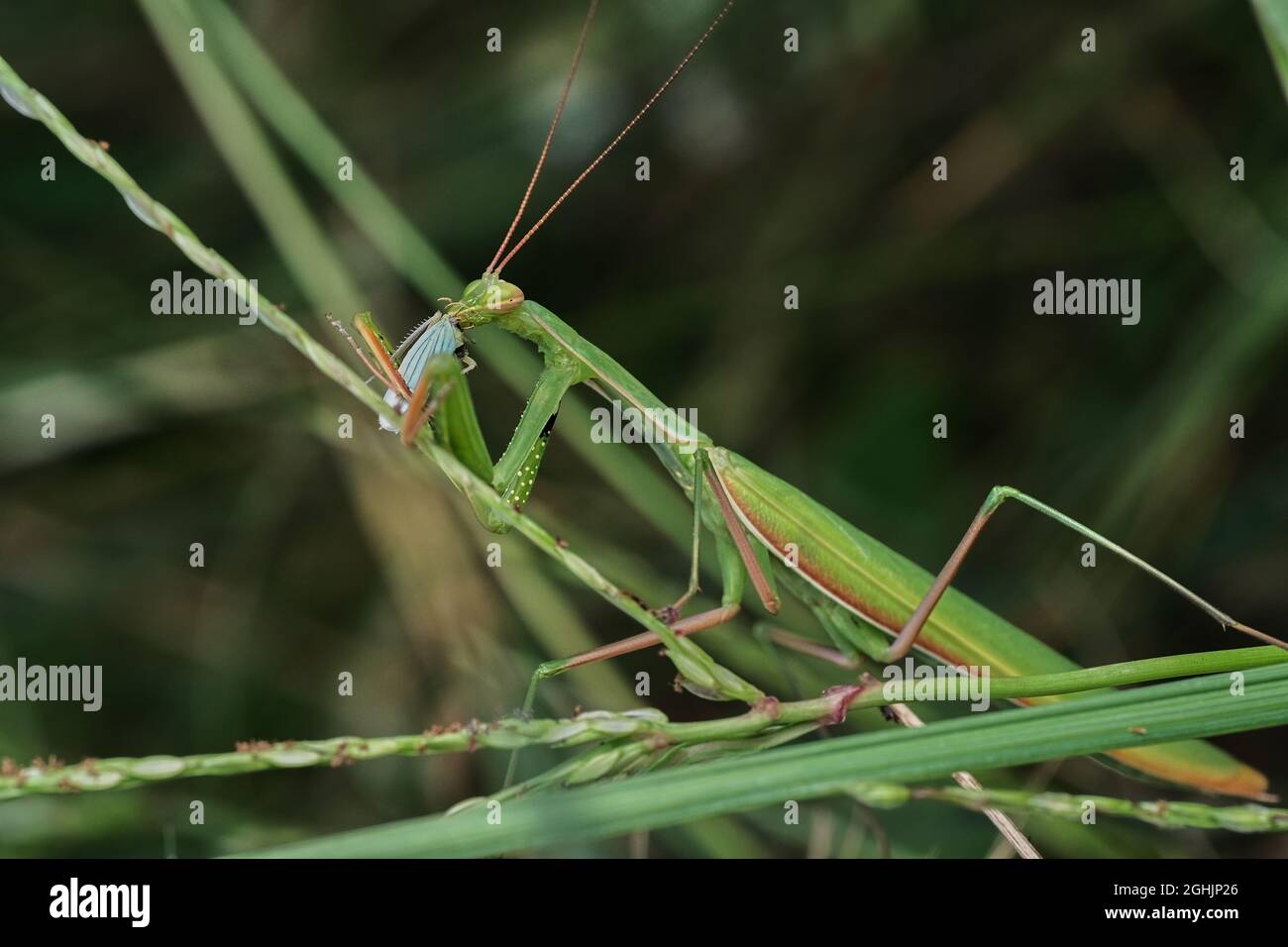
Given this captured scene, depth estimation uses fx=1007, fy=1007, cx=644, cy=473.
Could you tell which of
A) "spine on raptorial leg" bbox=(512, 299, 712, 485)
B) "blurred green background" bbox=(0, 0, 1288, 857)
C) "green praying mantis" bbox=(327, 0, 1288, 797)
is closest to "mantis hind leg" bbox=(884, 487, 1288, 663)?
"green praying mantis" bbox=(327, 0, 1288, 797)

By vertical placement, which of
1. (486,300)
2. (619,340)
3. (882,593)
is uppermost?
(619,340)

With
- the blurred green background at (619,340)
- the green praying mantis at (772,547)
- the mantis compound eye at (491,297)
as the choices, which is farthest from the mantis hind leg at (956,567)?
the mantis compound eye at (491,297)

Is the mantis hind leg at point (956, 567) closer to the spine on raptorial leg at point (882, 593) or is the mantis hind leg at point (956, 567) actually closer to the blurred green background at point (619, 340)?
the spine on raptorial leg at point (882, 593)

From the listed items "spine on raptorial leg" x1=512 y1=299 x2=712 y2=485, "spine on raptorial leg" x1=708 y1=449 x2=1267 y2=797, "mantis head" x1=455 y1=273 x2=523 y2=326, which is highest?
"mantis head" x1=455 y1=273 x2=523 y2=326

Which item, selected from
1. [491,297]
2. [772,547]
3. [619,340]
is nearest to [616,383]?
[491,297]

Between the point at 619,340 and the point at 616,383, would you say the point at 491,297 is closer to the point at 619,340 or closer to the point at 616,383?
the point at 616,383

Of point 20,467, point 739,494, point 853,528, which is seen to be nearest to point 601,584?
point 739,494

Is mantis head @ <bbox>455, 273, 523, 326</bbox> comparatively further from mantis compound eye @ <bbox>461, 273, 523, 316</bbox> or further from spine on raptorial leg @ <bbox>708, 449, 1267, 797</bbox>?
spine on raptorial leg @ <bbox>708, 449, 1267, 797</bbox>

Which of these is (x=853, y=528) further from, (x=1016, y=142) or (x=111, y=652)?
Result: (x=111, y=652)
